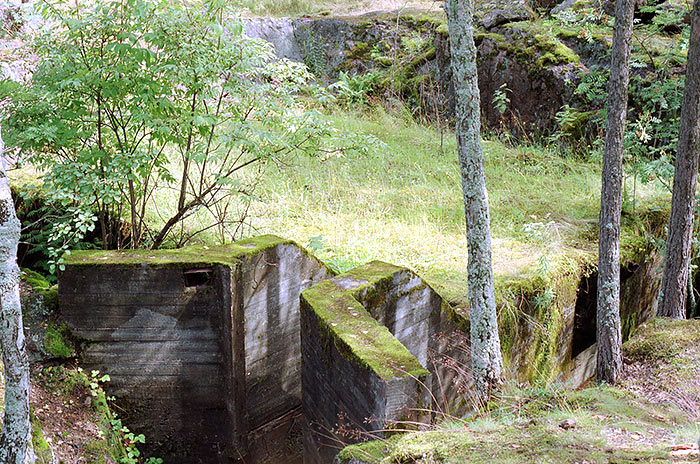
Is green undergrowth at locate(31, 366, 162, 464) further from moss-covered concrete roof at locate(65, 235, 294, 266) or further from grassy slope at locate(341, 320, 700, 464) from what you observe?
grassy slope at locate(341, 320, 700, 464)

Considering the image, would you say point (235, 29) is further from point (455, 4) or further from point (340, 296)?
point (340, 296)

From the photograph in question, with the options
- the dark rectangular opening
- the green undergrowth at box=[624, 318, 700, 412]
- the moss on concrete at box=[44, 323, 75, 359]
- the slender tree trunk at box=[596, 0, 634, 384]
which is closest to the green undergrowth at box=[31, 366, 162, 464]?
the moss on concrete at box=[44, 323, 75, 359]

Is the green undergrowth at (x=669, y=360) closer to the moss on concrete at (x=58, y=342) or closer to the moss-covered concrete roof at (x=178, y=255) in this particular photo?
the moss-covered concrete roof at (x=178, y=255)

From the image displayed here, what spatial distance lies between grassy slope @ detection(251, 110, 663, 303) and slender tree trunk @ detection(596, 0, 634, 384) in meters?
1.06

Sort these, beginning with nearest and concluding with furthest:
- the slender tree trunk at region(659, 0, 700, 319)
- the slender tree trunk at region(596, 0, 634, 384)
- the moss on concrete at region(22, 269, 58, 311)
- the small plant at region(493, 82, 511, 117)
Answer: the slender tree trunk at region(596, 0, 634, 384) < the moss on concrete at region(22, 269, 58, 311) < the slender tree trunk at region(659, 0, 700, 319) < the small plant at region(493, 82, 511, 117)

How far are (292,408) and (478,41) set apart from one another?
10012mm

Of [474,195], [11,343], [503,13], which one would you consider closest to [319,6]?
[503,13]

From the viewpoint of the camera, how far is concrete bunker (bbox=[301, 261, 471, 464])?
4.29 meters

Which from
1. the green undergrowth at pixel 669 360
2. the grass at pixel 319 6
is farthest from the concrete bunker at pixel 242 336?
the grass at pixel 319 6

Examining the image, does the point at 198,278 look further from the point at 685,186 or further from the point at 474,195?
the point at 685,186

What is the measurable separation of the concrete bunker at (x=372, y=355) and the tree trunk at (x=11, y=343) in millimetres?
2286

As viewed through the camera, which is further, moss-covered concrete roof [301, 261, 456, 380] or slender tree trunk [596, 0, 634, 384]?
slender tree trunk [596, 0, 634, 384]

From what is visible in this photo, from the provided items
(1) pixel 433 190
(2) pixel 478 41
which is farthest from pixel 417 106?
(1) pixel 433 190

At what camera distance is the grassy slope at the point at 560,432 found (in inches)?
132
